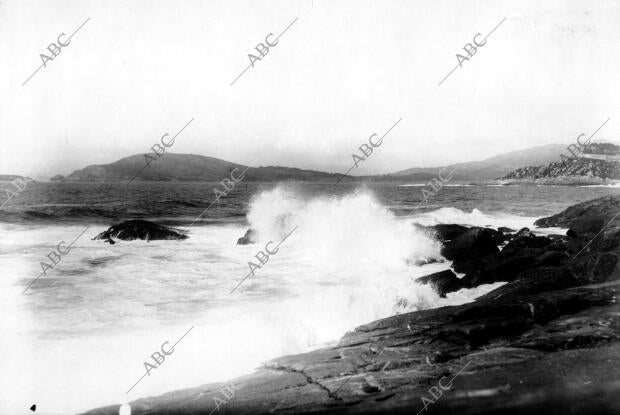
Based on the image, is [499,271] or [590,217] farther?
[590,217]

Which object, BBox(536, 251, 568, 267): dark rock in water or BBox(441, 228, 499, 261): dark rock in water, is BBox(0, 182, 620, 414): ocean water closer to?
BBox(441, 228, 499, 261): dark rock in water

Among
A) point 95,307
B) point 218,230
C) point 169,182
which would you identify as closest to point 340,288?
point 95,307

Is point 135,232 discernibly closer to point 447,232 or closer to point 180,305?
point 180,305

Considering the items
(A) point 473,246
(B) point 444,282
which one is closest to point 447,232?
(A) point 473,246

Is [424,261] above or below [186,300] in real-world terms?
below

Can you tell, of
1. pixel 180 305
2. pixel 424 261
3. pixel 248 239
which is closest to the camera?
pixel 180 305

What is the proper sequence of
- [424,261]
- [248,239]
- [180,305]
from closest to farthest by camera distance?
[180,305], [424,261], [248,239]

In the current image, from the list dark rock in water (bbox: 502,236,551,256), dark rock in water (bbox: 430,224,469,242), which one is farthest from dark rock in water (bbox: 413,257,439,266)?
dark rock in water (bbox: 502,236,551,256)
